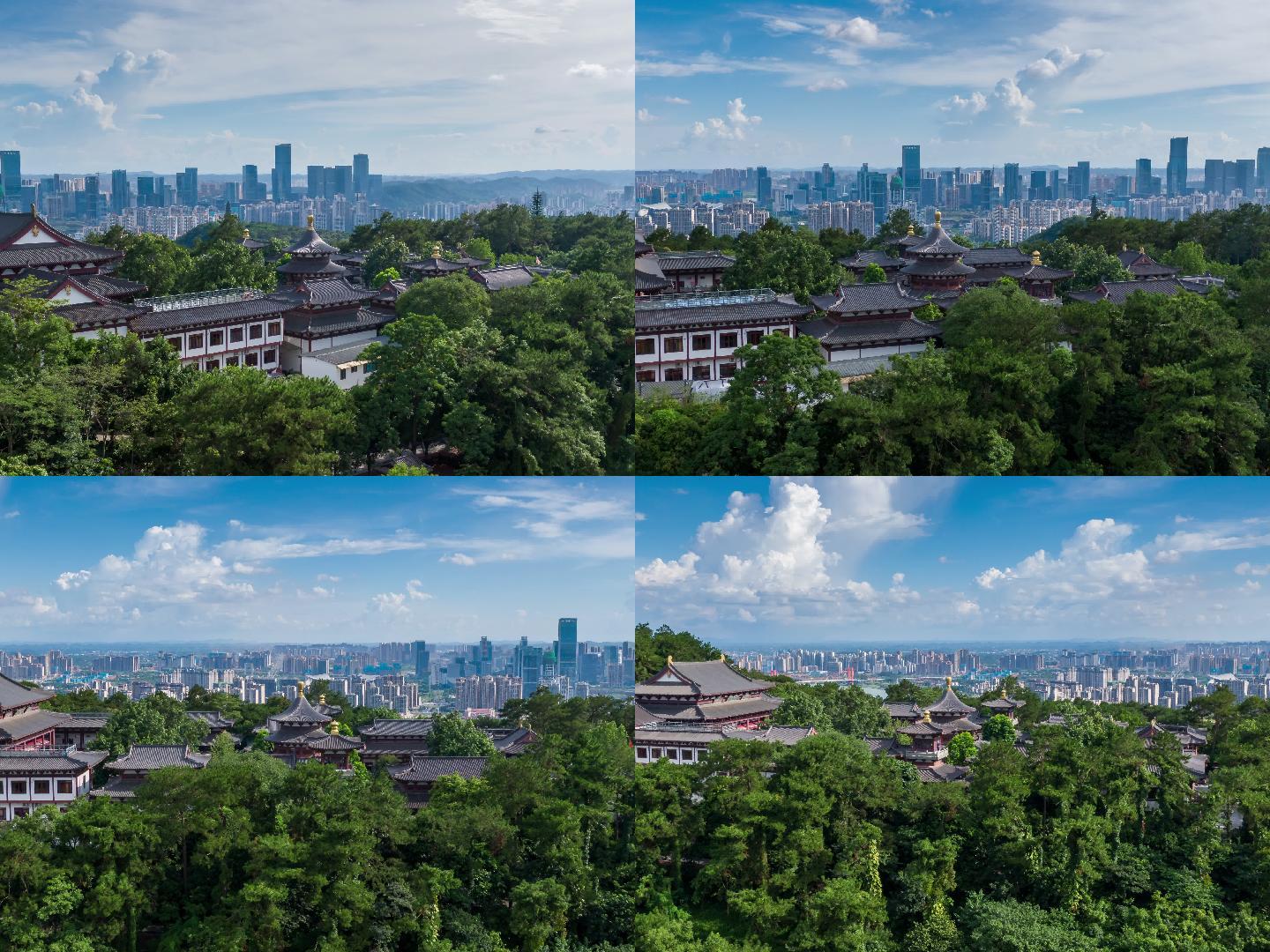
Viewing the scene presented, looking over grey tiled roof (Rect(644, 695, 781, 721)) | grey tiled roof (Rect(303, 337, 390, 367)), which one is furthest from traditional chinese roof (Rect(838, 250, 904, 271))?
grey tiled roof (Rect(303, 337, 390, 367))

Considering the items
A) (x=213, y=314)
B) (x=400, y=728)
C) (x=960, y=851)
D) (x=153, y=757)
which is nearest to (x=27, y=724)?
(x=153, y=757)

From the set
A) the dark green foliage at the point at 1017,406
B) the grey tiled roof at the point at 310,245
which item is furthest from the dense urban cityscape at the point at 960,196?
the dark green foliage at the point at 1017,406

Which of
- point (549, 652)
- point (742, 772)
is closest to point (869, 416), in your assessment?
point (742, 772)

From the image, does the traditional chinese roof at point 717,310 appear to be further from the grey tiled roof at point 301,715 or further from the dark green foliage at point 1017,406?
Answer: the grey tiled roof at point 301,715

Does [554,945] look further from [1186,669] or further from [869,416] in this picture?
[1186,669]

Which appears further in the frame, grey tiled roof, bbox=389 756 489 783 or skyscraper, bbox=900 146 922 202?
skyscraper, bbox=900 146 922 202

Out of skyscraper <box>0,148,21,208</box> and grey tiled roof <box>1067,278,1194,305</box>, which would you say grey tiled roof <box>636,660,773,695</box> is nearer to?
grey tiled roof <box>1067,278,1194,305</box>
